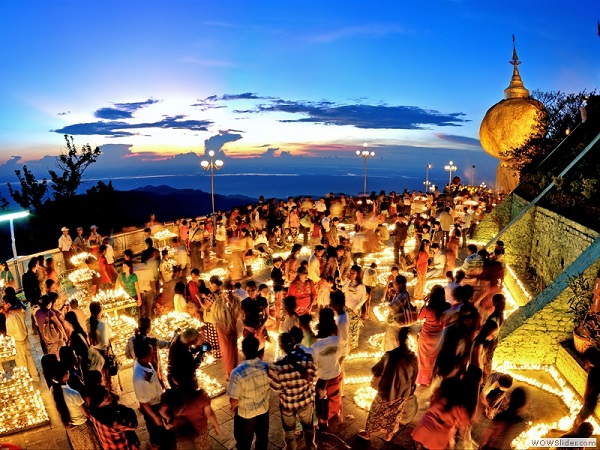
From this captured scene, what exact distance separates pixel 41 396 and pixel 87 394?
3666mm

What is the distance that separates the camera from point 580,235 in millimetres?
9891

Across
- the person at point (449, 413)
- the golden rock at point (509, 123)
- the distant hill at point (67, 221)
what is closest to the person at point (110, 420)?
the person at point (449, 413)

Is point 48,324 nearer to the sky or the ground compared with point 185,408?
nearer to the ground

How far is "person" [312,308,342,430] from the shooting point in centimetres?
535

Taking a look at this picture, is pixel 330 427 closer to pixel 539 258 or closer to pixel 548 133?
pixel 539 258

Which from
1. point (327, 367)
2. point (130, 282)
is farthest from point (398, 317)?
point (130, 282)

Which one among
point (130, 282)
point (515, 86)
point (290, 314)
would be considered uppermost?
point (515, 86)

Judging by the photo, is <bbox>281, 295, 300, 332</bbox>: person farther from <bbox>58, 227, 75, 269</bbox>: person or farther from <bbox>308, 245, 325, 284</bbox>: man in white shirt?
<bbox>58, 227, 75, 269</bbox>: person

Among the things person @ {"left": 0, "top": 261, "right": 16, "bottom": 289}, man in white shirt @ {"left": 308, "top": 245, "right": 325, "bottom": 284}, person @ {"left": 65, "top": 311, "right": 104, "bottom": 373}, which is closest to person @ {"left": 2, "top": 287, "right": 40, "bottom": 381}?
person @ {"left": 65, "top": 311, "right": 104, "bottom": 373}

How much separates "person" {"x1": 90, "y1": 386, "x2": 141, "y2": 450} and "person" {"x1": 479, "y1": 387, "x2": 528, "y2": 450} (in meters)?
3.40

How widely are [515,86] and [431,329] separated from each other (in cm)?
2699

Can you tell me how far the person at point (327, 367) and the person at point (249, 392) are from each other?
0.69 m

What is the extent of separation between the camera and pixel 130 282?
30.9ft

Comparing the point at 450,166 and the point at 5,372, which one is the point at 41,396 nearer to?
the point at 5,372
